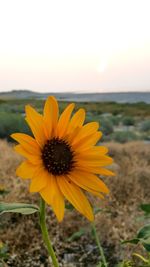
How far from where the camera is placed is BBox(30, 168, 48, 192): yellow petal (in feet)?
3.20

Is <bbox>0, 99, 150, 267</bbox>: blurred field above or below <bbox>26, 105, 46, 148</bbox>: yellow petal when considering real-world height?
below

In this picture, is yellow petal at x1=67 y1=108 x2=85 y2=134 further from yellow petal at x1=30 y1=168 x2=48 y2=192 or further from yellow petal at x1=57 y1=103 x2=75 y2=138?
yellow petal at x1=30 y1=168 x2=48 y2=192

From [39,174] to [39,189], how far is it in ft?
0.22

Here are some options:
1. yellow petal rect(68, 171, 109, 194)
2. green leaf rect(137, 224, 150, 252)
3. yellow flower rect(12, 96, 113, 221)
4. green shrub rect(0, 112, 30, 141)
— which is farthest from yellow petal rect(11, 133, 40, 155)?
green shrub rect(0, 112, 30, 141)

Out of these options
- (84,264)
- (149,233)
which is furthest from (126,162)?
(149,233)

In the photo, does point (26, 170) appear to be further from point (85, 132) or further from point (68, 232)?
point (68, 232)

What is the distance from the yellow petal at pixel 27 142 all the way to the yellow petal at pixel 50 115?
53 mm

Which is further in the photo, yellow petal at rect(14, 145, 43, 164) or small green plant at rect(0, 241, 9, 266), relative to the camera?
small green plant at rect(0, 241, 9, 266)

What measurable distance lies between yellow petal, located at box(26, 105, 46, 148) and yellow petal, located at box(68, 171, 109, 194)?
0.34 feet

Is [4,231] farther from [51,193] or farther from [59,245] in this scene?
[51,193]

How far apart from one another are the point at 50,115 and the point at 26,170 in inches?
7.2

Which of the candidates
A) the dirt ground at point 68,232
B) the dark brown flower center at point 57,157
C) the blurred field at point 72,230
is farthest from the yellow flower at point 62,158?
the dirt ground at point 68,232

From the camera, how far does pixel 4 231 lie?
13.2 feet

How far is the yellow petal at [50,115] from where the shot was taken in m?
1.11
